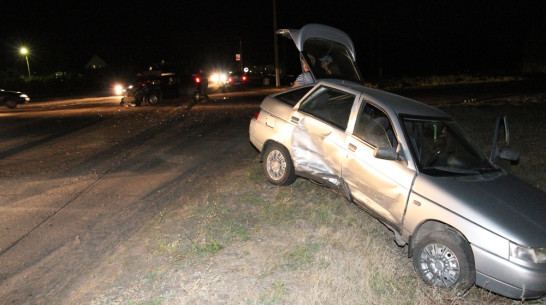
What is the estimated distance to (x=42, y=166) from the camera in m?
8.59

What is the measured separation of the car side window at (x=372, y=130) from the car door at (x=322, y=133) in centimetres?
22

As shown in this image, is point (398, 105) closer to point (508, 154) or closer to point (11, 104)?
point (508, 154)

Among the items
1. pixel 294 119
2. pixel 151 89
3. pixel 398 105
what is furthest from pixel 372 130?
pixel 151 89

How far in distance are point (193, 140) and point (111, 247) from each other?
6463 mm

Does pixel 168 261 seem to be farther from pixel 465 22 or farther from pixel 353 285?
pixel 465 22

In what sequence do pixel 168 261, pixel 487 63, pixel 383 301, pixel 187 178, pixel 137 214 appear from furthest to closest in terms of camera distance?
pixel 487 63 → pixel 187 178 → pixel 137 214 → pixel 168 261 → pixel 383 301

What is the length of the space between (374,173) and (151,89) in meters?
18.1

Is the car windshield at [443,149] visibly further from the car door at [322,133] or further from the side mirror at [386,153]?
the car door at [322,133]

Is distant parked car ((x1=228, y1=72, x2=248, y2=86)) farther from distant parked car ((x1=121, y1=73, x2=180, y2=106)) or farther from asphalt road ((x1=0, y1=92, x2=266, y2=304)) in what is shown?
asphalt road ((x1=0, y1=92, x2=266, y2=304))

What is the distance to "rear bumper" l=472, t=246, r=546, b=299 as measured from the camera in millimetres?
3637

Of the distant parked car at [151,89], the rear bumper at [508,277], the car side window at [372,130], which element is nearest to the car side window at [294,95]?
the car side window at [372,130]

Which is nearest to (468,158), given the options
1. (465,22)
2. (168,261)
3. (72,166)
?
(168,261)

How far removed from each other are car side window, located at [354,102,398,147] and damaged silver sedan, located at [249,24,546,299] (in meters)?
0.01

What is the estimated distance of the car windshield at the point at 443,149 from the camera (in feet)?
15.2
